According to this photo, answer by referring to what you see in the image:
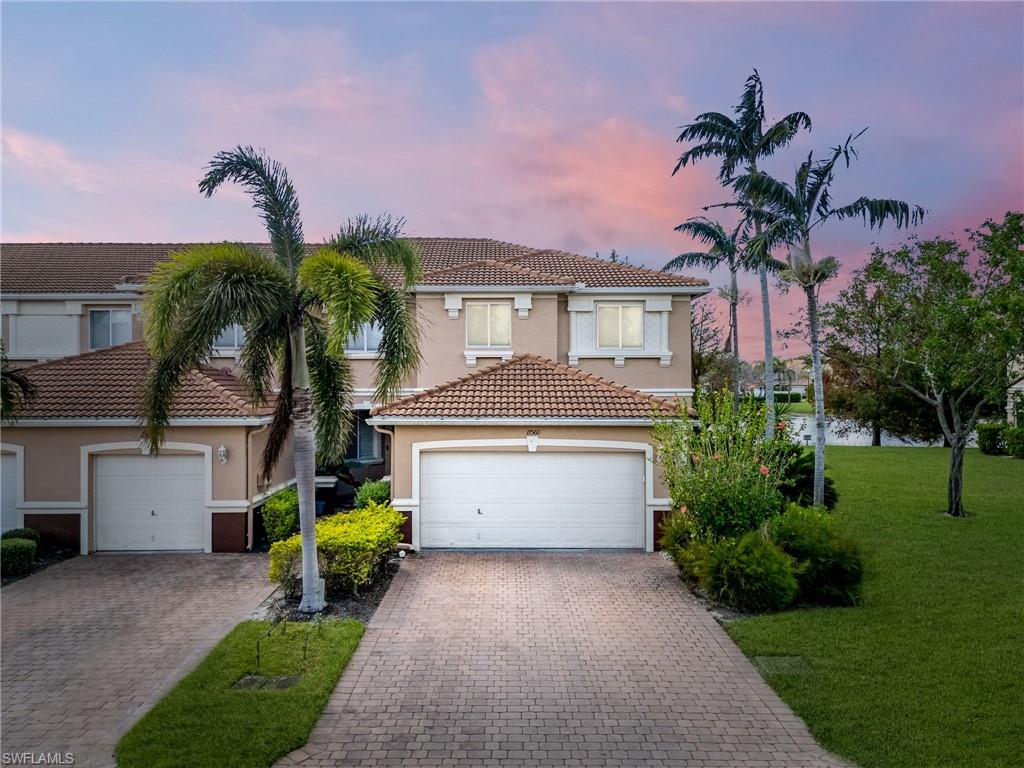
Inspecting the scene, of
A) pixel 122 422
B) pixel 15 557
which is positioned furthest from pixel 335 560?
pixel 15 557

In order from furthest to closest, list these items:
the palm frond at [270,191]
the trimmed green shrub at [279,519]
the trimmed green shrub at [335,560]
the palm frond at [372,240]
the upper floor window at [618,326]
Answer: the upper floor window at [618,326] → the trimmed green shrub at [279,519] → the trimmed green shrub at [335,560] → the palm frond at [372,240] → the palm frond at [270,191]

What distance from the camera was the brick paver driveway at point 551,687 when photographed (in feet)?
19.4

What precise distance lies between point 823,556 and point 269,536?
12.0m

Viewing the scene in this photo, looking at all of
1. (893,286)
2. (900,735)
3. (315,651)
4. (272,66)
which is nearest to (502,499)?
(315,651)

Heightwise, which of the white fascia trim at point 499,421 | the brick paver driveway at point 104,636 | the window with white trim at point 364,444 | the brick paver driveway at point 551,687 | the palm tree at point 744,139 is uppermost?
the palm tree at point 744,139

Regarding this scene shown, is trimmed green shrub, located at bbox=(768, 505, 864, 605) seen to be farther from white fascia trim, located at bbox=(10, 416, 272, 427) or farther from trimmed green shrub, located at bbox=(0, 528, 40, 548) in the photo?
trimmed green shrub, located at bbox=(0, 528, 40, 548)

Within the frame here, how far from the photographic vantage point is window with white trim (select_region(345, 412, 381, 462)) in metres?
20.5

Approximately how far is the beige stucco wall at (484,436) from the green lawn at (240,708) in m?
4.81

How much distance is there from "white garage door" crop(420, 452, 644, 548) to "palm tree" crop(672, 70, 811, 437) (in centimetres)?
766

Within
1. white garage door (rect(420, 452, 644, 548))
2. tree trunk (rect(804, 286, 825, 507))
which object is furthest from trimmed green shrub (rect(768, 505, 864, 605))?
tree trunk (rect(804, 286, 825, 507))

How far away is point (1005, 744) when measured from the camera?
19.1ft

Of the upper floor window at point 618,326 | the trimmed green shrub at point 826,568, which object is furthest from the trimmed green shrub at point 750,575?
the upper floor window at point 618,326

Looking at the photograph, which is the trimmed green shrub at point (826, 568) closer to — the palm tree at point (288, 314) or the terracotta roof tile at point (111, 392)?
the palm tree at point (288, 314)

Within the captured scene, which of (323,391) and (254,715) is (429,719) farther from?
(323,391)
